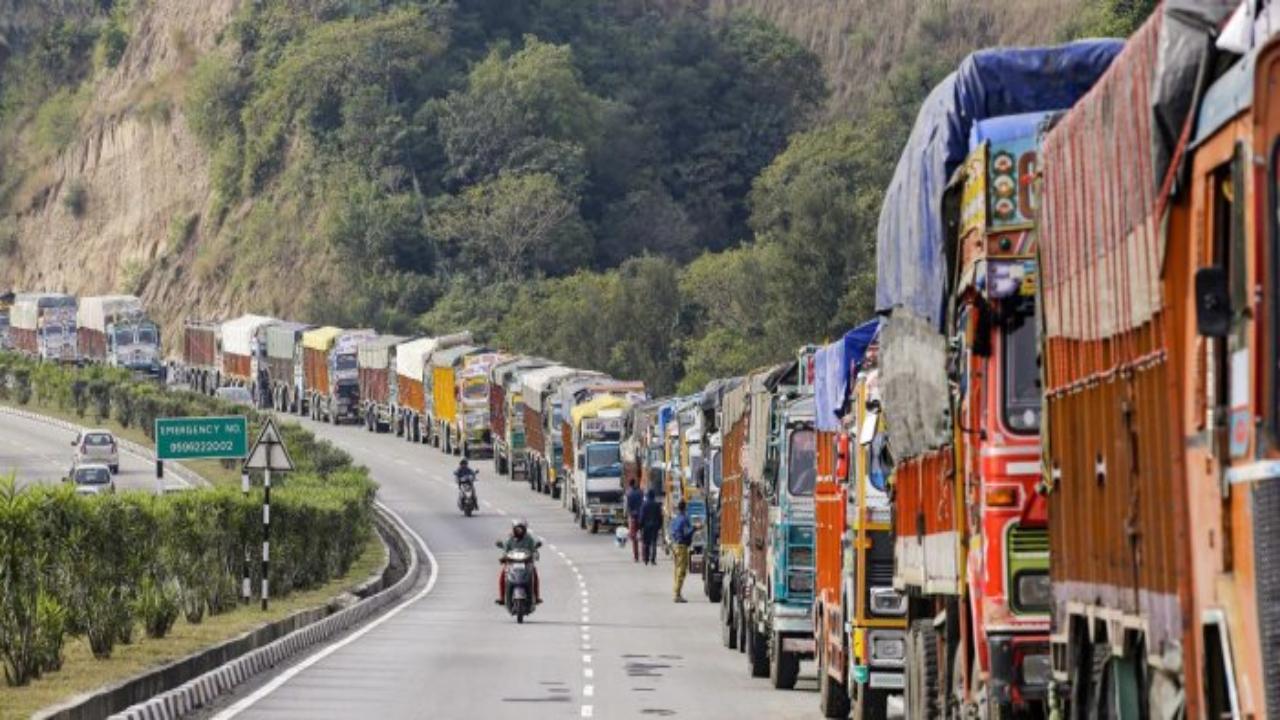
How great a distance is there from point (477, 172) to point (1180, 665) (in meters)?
126

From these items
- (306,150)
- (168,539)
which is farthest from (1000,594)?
(306,150)

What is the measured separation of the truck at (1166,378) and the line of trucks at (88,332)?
10216 cm

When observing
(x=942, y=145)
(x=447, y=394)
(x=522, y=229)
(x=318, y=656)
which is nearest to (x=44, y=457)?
(x=447, y=394)

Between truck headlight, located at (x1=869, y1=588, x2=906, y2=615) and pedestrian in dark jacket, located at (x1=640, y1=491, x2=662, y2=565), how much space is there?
36.3 m

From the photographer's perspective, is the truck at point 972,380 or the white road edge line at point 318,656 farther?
the white road edge line at point 318,656

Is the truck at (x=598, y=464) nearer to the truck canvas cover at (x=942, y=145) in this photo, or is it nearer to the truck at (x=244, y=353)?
the truck at (x=244, y=353)

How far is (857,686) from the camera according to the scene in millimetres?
21844

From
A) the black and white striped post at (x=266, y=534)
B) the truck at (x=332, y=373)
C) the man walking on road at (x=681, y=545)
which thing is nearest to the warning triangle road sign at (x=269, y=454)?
the black and white striped post at (x=266, y=534)

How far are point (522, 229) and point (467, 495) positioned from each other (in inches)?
2317

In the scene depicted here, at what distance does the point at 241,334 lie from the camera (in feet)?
373

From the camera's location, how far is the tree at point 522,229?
128 m

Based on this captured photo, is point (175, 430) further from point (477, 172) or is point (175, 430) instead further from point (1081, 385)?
point (477, 172)

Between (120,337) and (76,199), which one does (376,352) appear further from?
(76,199)

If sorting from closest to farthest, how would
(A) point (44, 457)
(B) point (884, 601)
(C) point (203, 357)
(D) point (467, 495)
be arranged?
(B) point (884, 601)
(D) point (467, 495)
(A) point (44, 457)
(C) point (203, 357)
